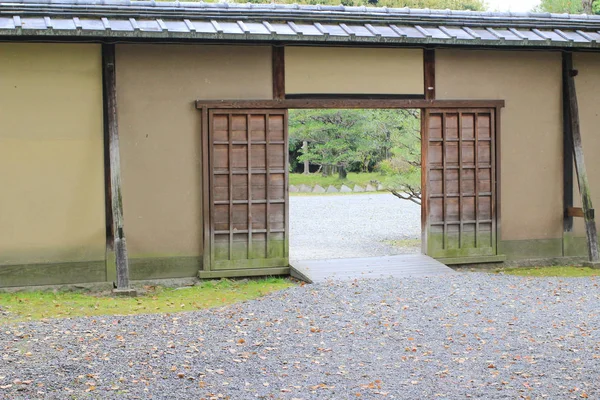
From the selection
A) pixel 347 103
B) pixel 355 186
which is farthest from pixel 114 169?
pixel 355 186

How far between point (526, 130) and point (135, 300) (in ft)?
17.7

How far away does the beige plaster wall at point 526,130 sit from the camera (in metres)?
9.94

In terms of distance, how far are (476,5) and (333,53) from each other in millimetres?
20002

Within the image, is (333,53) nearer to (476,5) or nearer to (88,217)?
(88,217)

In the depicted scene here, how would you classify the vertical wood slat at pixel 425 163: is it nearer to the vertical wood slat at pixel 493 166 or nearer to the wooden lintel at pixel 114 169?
the vertical wood slat at pixel 493 166

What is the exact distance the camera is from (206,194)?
29.7ft

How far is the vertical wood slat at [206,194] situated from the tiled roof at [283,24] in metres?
1.05

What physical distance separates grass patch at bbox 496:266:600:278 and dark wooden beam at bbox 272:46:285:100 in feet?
11.8

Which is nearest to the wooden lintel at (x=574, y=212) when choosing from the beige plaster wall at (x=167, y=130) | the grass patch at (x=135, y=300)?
the grass patch at (x=135, y=300)

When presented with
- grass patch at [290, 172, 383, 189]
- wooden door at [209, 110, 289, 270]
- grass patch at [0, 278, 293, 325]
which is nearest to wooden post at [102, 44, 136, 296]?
grass patch at [0, 278, 293, 325]

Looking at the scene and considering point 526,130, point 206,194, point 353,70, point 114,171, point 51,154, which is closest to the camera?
point 114,171

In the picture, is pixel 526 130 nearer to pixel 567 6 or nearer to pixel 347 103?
pixel 347 103

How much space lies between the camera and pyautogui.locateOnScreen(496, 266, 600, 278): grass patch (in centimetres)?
Answer: 956

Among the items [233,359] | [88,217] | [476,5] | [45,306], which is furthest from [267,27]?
[476,5]
